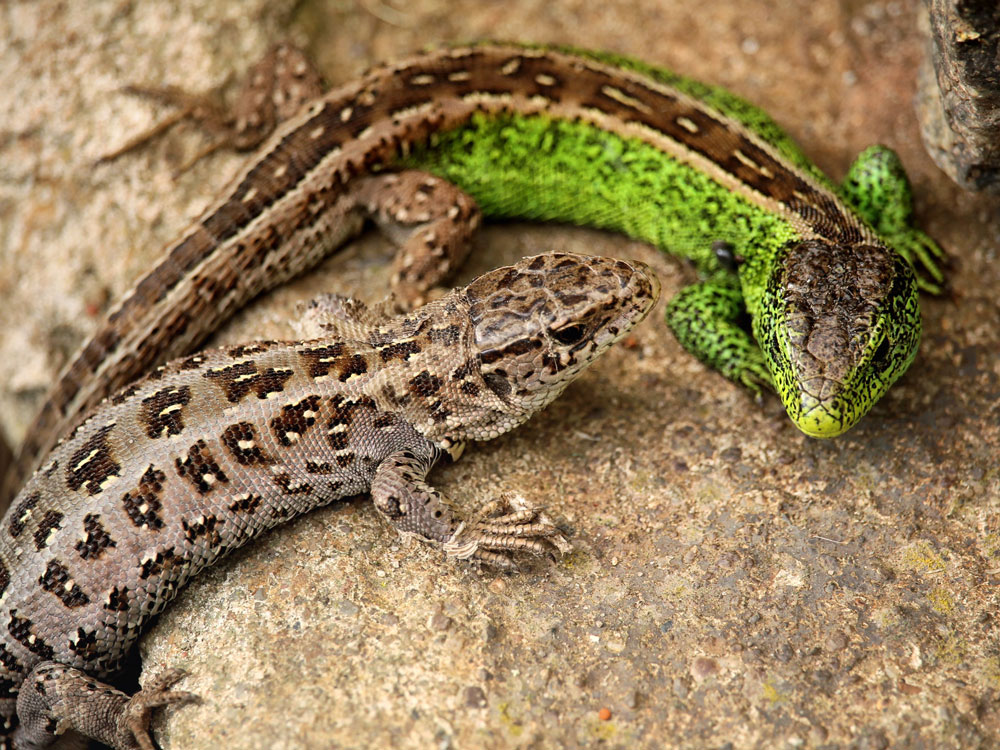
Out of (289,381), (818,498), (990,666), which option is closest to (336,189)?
(289,381)

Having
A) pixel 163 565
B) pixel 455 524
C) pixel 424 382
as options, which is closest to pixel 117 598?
pixel 163 565

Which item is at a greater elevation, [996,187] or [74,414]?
[996,187]

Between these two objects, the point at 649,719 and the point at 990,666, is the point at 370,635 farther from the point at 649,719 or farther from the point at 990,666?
the point at 990,666

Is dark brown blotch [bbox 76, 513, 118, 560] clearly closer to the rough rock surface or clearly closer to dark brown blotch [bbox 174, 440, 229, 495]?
dark brown blotch [bbox 174, 440, 229, 495]

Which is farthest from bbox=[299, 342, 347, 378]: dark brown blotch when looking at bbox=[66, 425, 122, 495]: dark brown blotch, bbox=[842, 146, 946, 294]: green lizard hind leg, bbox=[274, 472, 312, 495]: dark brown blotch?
bbox=[842, 146, 946, 294]: green lizard hind leg

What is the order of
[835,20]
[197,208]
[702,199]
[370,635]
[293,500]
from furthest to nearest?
[835,20]
[197,208]
[702,199]
[293,500]
[370,635]

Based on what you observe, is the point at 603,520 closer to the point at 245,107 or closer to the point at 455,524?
the point at 455,524
